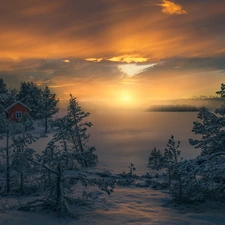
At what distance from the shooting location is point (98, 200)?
14.3 meters

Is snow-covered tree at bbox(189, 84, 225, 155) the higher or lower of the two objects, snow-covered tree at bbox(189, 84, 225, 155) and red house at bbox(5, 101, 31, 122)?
the lower

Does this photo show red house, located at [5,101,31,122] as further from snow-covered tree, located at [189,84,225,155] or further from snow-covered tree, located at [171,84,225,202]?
snow-covered tree, located at [189,84,225,155]

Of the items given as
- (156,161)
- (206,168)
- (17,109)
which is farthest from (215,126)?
(17,109)

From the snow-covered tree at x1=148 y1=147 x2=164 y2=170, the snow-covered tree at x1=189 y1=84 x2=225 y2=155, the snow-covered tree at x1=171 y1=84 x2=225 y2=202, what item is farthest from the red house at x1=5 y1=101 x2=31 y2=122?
the snow-covered tree at x1=189 y1=84 x2=225 y2=155

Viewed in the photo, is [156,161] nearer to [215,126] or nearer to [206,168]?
[215,126]

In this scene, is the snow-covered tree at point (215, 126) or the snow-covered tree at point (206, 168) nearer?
the snow-covered tree at point (206, 168)

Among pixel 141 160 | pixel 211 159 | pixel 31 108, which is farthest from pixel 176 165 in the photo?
pixel 31 108

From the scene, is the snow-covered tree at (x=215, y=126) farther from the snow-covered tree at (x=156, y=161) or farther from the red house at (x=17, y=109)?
the red house at (x=17, y=109)

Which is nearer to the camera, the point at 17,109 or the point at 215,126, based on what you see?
the point at 215,126

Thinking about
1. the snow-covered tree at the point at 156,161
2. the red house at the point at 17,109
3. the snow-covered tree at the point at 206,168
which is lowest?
the snow-covered tree at the point at 156,161

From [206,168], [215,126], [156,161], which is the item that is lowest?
[156,161]

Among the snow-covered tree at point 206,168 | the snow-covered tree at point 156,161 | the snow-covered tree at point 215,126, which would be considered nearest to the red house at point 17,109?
the snow-covered tree at point 156,161

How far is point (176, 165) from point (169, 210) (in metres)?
2.22

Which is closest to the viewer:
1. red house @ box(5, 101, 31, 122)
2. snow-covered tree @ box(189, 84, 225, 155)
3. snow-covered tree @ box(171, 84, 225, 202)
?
snow-covered tree @ box(171, 84, 225, 202)
